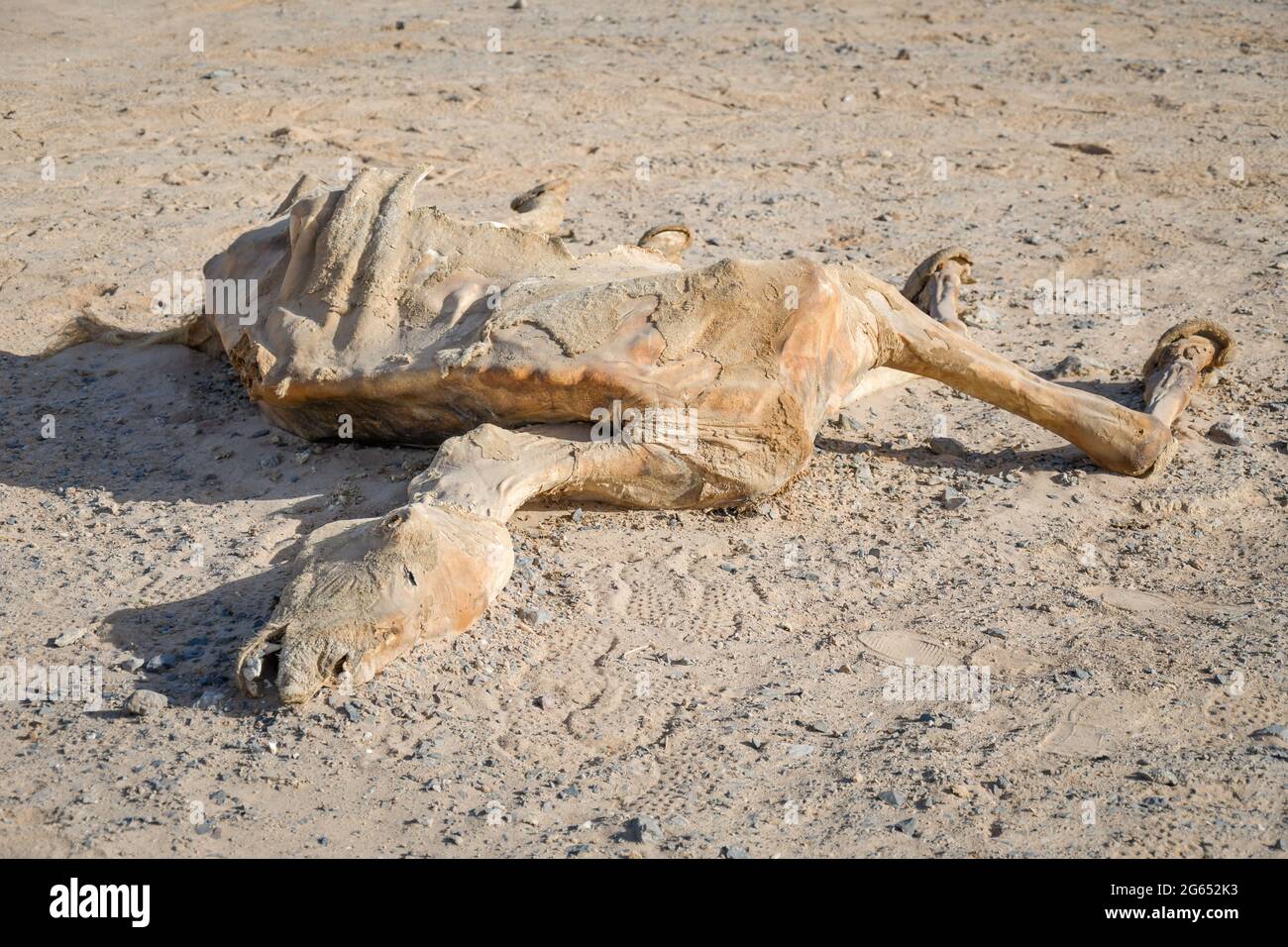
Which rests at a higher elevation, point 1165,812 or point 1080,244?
point 1080,244

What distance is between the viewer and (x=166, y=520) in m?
4.20

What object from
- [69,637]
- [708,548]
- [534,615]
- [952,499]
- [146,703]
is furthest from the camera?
[952,499]

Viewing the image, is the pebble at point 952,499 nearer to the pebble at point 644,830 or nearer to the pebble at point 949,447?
the pebble at point 949,447

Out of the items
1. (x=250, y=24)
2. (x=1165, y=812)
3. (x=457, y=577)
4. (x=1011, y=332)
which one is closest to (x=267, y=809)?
(x=457, y=577)

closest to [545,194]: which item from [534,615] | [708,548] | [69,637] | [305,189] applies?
[305,189]

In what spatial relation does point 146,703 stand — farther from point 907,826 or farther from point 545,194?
point 545,194

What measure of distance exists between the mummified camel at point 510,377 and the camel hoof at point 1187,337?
0.35 metres

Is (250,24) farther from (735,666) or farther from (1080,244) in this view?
(735,666)

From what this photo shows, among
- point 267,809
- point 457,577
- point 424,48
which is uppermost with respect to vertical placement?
point 424,48

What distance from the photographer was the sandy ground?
3.02m

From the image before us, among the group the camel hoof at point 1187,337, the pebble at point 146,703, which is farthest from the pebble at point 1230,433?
the pebble at point 146,703

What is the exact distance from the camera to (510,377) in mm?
3996

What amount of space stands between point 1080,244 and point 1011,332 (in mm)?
1177

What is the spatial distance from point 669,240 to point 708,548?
6.78 ft
